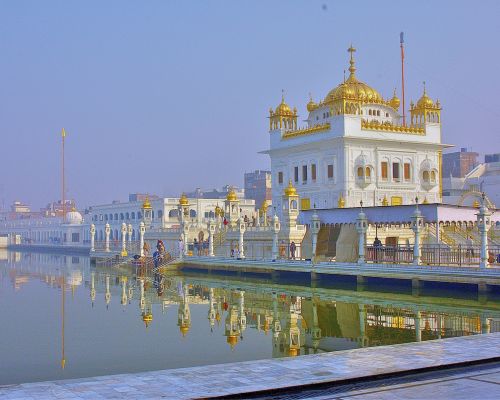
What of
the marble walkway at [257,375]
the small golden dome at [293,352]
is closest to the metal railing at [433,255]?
the small golden dome at [293,352]

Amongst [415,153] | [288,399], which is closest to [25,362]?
[288,399]

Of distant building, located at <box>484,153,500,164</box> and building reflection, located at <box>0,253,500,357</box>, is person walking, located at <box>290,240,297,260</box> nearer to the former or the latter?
building reflection, located at <box>0,253,500,357</box>

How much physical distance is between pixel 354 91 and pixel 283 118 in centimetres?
504

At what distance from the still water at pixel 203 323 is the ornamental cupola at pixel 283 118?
1876cm

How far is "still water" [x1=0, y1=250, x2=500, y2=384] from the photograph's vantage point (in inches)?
512

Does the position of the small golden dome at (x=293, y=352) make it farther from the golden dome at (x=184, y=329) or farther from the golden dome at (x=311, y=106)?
the golden dome at (x=311, y=106)

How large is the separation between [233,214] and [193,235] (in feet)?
9.65

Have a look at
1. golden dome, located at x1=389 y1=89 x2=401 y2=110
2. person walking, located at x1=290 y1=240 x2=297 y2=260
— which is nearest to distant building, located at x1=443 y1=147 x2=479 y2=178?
golden dome, located at x1=389 y1=89 x2=401 y2=110

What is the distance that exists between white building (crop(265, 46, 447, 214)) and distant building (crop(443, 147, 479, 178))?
3993cm

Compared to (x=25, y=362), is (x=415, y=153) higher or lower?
higher

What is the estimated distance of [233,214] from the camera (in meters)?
41.8

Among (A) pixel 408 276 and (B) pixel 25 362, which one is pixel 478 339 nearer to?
(B) pixel 25 362

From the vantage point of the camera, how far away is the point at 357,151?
39844 millimetres

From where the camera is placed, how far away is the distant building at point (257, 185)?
345 ft
